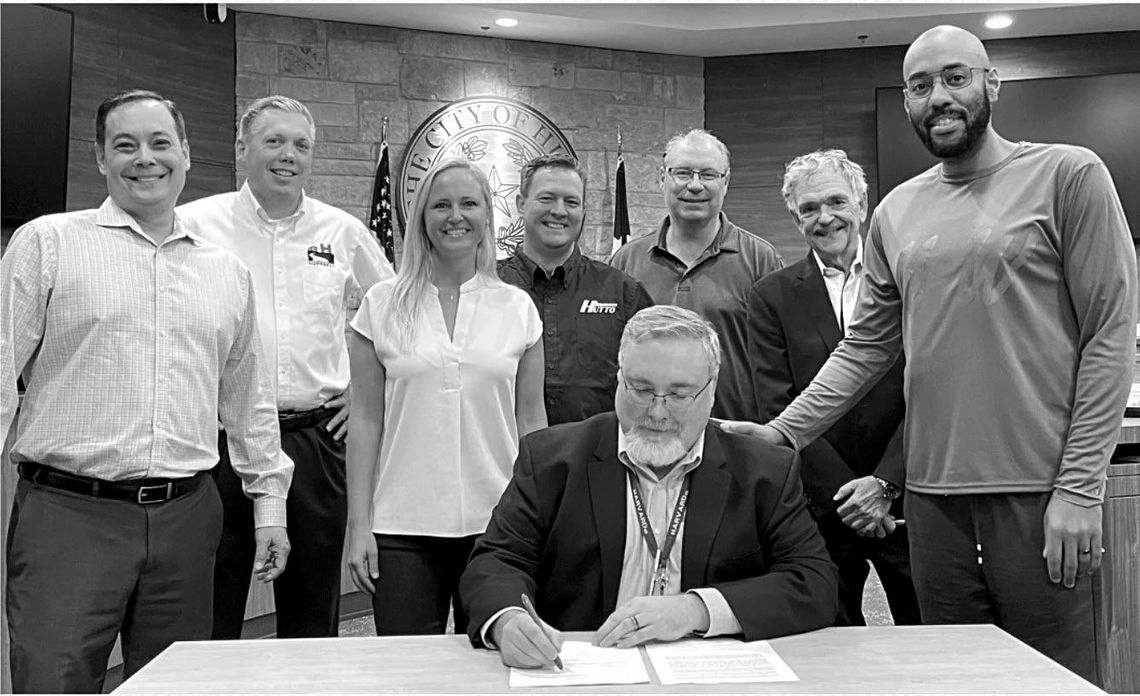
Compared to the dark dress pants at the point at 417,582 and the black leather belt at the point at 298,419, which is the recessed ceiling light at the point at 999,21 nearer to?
the black leather belt at the point at 298,419

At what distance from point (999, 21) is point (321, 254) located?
503 centimetres

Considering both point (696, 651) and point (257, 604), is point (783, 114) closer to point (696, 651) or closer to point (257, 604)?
point (257, 604)

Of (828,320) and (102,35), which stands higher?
A: (102,35)

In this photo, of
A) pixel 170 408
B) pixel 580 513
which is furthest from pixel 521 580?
pixel 170 408

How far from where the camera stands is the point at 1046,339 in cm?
212

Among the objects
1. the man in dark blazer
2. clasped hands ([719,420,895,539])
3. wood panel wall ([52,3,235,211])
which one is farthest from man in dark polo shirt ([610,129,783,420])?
wood panel wall ([52,3,235,211])

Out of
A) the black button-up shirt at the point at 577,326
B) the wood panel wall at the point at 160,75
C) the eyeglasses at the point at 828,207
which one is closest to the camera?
the black button-up shirt at the point at 577,326

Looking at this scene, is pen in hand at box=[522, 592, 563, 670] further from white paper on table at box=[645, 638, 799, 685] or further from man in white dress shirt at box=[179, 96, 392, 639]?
man in white dress shirt at box=[179, 96, 392, 639]

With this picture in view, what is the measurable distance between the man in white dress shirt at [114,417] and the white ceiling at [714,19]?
381 centimetres

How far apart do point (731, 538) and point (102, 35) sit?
15.4 ft

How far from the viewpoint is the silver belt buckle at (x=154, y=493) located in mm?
2240

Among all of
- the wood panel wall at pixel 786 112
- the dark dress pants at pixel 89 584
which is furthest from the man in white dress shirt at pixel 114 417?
the wood panel wall at pixel 786 112

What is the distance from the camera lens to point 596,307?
283cm

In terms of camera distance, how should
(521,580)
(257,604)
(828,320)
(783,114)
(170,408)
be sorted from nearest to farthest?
(521,580) → (170,408) → (828,320) → (257,604) → (783,114)
